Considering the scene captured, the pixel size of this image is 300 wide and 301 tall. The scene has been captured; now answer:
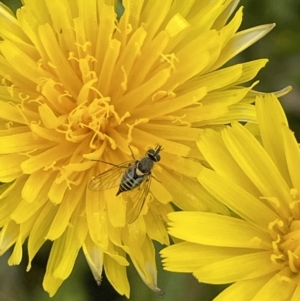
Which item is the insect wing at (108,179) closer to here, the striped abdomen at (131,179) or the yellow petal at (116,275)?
the striped abdomen at (131,179)

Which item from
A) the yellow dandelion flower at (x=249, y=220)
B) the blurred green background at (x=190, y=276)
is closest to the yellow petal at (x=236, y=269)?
the yellow dandelion flower at (x=249, y=220)

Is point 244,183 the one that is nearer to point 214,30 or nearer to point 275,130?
point 275,130

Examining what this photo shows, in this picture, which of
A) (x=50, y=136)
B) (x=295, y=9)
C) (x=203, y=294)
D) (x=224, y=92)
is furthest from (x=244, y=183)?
(x=295, y=9)

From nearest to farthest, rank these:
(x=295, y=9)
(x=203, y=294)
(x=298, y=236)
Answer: (x=298, y=236)
(x=203, y=294)
(x=295, y=9)

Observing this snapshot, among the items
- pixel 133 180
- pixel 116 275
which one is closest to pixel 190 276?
pixel 116 275

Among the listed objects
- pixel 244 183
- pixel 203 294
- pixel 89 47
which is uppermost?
pixel 89 47

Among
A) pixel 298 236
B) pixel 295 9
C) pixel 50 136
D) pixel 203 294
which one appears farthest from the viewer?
pixel 295 9
